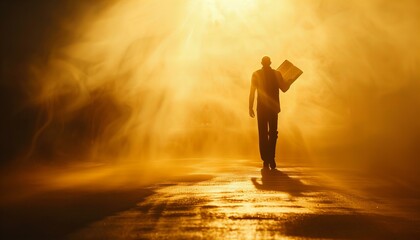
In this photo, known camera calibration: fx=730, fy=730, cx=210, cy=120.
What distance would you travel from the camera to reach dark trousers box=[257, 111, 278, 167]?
12.1 metres

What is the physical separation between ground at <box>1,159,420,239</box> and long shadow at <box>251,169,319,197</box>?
12 millimetres

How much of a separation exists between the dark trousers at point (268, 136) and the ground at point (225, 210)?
6.29 feet

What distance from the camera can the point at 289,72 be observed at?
1273cm

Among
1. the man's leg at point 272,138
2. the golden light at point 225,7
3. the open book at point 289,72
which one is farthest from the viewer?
the golden light at point 225,7

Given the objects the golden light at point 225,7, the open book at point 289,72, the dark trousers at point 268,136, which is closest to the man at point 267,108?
the dark trousers at point 268,136

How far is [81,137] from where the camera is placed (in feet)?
66.0

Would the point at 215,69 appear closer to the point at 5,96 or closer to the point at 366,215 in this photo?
the point at 5,96

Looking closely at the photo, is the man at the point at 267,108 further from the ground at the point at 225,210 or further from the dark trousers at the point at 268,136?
the ground at the point at 225,210

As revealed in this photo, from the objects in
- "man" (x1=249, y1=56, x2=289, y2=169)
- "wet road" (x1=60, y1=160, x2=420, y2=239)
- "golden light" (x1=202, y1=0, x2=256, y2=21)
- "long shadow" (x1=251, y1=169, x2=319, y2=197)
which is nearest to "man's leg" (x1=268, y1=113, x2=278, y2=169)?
"man" (x1=249, y1=56, x2=289, y2=169)

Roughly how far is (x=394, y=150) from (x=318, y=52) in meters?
12.2

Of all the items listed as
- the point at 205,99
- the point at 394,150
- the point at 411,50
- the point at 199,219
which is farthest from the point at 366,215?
the point at 205,99

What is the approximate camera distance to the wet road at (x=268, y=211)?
5988mm

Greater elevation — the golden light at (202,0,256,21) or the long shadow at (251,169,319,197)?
the golden light at (202,0,256,21)

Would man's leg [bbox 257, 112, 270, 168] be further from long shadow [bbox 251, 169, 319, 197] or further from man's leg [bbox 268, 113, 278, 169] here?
long shadow [bbox 251, 169, 319, 197]
